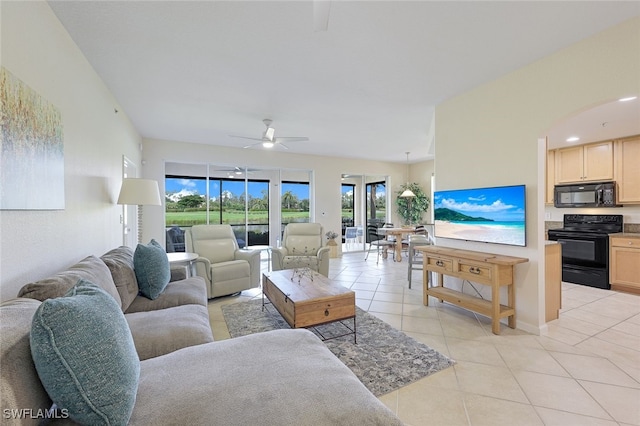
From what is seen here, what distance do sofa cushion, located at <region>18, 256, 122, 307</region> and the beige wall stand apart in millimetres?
3488

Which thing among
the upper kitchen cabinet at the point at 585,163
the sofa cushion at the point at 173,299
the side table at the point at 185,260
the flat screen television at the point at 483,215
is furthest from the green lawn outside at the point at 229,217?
the upper kitchen cabinet at the point at 585,163

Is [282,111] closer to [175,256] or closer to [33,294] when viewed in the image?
[175,256]

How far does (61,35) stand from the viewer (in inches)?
77.8

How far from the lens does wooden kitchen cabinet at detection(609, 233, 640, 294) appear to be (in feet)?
12.6

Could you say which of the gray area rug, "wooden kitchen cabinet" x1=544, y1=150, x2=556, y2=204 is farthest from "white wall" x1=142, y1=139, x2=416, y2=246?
"wooden kitchen cabinet" x1=544, y1=150, x2=556, y2=204

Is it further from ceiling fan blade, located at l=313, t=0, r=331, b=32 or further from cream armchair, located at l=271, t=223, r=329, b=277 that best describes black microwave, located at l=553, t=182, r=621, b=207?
ceiling fan blade, located at l=313, t=0, r=331, b=32

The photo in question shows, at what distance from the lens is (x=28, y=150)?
1.52 m

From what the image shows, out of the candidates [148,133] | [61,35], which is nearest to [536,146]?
[61,35]

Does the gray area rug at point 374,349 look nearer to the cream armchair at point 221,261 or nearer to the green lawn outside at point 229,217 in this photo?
the cream armchair at point 221,261

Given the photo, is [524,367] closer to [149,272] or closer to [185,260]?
[149,272]

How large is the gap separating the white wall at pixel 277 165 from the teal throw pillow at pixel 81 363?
4870 mm

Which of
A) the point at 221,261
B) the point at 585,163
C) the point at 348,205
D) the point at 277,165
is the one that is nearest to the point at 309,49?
the point at 221,261

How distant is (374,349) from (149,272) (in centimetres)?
204

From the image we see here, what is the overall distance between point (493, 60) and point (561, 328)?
8.93 feet
